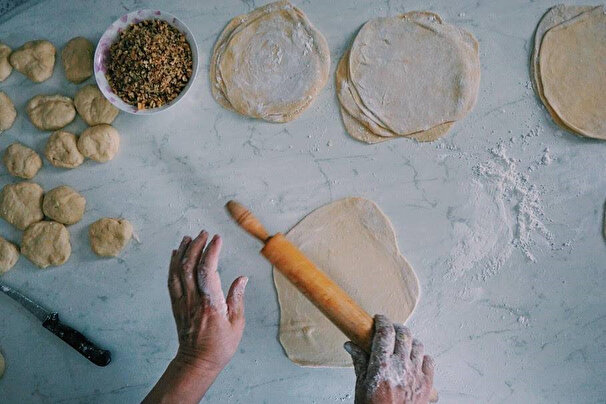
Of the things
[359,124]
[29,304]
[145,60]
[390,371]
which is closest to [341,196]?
[359,124]

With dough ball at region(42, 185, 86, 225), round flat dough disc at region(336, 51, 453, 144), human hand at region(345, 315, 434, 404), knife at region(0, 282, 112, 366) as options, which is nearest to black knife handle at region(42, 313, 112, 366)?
knife at region(0, 282, 112, 366)

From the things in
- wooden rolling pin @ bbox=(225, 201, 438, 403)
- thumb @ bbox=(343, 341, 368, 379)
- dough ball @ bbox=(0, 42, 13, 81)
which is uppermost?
dough ball @ bbox=(0, 42, 13, 81)

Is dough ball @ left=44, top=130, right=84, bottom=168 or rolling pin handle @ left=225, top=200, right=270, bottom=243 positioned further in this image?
dough ball @ left=44, top=130, right=84, bottom=168

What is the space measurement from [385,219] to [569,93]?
2.19ft

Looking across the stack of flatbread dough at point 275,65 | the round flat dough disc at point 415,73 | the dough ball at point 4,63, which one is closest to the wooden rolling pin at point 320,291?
the stack of flatbread dough at point 275,65

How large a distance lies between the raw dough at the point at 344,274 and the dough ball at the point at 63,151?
0.70 metres

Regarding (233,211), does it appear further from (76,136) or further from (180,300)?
(76,136)

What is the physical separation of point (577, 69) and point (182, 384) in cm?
145

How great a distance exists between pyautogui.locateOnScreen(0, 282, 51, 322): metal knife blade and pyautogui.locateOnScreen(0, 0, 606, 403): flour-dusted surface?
0.04 metres

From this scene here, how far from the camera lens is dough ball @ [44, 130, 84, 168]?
5.43ft

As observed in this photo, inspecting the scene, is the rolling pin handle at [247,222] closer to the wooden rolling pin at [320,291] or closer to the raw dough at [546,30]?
the wooden rolling pin at [320,291]

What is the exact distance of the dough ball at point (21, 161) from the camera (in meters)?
1.67

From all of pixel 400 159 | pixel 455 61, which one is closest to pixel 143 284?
pixel 400 159

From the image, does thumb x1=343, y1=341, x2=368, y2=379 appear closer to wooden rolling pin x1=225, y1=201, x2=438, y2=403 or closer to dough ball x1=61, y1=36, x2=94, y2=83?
wooden rolling pin x1=225, y1=201, x2=438, y2=403
